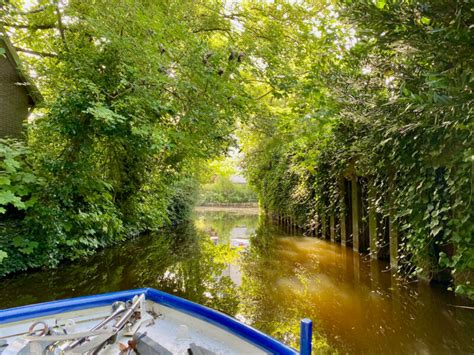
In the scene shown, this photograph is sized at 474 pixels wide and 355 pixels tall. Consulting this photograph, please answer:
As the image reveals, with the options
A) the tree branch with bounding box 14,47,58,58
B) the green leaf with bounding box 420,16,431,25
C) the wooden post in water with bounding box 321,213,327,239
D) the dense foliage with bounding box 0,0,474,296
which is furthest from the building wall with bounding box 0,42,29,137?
the wooden post in water with bounding box 321,213,327,239

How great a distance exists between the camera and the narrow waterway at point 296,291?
9.52ft

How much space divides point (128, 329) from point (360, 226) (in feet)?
19.6

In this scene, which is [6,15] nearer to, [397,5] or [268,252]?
[397,5]

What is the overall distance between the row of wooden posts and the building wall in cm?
792

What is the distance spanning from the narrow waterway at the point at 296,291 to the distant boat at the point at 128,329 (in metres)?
1.20

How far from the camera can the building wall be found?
247 inches

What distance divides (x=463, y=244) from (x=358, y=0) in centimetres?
260

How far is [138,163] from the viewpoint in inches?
315

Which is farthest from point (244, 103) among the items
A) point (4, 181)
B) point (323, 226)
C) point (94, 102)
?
point (323, 226)

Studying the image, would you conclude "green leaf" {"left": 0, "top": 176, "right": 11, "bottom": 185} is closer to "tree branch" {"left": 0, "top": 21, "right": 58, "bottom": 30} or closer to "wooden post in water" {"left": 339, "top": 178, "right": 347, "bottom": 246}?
"tree branch" {"left": 0, "top": 21, "right": 58, "bottom": 30}

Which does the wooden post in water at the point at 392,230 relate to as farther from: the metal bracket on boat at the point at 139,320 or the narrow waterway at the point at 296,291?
the metal bracket on boat at the point at 139,320

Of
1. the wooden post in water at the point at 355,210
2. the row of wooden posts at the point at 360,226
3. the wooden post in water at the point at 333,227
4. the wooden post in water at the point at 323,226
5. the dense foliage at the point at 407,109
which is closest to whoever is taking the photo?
the dense foliage at the point at 407,109

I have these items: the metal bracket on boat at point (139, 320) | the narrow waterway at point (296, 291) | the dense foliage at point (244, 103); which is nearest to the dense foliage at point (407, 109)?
the dense foliage at point (244, 103)

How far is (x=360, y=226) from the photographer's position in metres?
6.73
